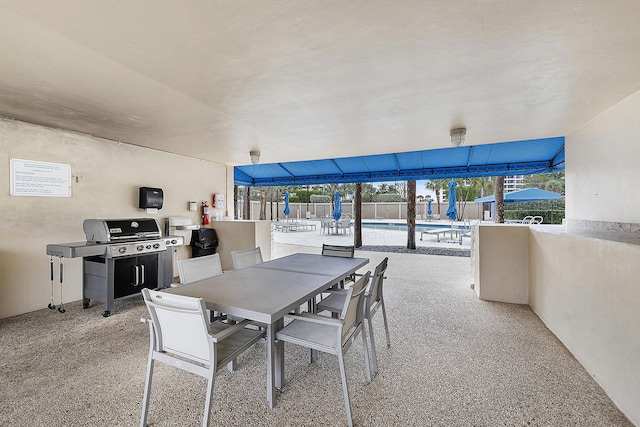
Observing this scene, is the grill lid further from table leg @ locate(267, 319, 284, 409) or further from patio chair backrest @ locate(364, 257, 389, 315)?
patio chair backrest @ locate(364, 257, 389, 315)

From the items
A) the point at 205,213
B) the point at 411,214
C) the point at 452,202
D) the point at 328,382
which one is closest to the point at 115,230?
the point at 205,213

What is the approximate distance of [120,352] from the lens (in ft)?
9.16

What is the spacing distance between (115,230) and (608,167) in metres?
6.25

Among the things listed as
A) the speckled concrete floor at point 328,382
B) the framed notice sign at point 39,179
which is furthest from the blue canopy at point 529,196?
the framed notice sign at point 39,179

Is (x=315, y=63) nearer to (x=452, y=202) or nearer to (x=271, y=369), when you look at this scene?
(x=271, y=369)

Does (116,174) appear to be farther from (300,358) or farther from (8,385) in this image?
(300,358)

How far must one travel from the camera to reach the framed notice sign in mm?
3736

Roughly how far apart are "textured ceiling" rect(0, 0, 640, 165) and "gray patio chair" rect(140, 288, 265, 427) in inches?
66.0

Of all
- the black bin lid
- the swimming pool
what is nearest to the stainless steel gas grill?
the black bin lid

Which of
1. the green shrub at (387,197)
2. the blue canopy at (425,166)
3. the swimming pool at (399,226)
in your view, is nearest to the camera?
the blue canopy at (425,166)

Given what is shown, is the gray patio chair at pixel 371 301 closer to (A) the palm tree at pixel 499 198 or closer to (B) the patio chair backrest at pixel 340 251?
(B) the patio chair backrest at pixel 340 251

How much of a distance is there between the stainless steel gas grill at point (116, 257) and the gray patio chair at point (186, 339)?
258cm

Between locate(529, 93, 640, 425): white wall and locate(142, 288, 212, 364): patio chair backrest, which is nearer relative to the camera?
locate(142, 288, 212, 364): patio chair backrest

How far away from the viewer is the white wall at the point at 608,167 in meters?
2.80
